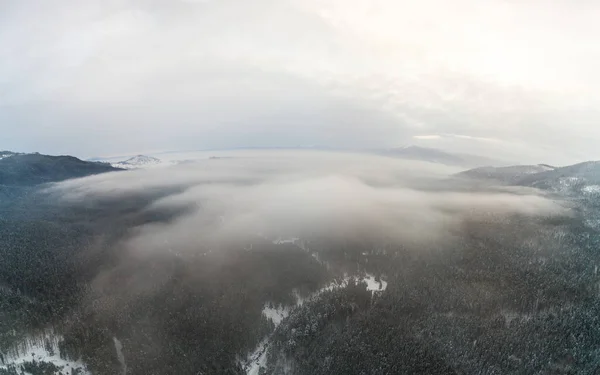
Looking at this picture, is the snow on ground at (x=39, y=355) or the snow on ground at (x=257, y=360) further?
the snow on ground at (x=257, y=360)

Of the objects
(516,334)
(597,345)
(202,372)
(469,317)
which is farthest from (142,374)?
(597,345)

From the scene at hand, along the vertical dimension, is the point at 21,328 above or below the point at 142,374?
above

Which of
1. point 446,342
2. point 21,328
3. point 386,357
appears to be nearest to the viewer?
point 386,357

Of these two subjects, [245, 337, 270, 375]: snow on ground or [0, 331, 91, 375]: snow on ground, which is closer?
[0, 331, 91, 375]: snow on ground

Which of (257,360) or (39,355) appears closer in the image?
(39,355)

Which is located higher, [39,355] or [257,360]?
[39,355]

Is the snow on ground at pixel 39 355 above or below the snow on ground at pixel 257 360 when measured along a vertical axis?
above

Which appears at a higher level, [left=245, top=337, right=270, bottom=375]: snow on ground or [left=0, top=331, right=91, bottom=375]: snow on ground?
[left=0, top=331, right=91, bottom=375]: snow on ground

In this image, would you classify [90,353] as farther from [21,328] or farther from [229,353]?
[229,353]
